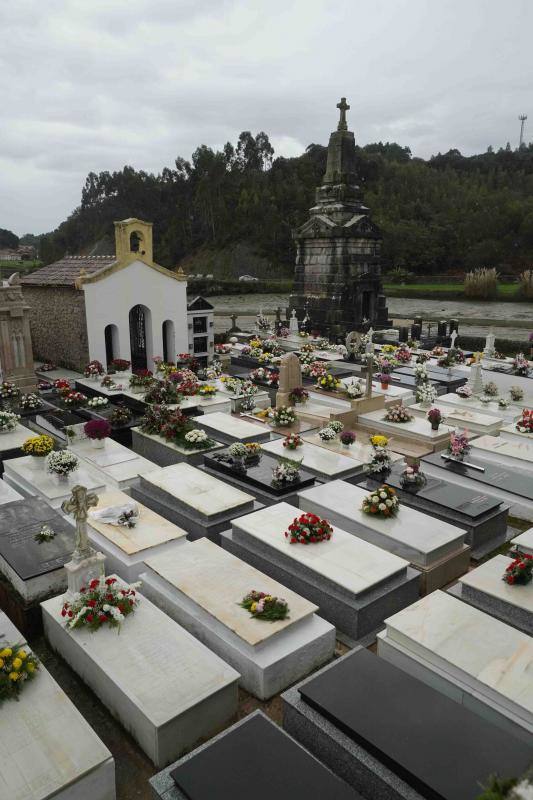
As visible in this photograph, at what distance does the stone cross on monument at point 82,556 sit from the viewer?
23.1 feet

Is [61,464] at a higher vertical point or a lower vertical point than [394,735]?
higher

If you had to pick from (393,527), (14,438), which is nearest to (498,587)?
(393,527)

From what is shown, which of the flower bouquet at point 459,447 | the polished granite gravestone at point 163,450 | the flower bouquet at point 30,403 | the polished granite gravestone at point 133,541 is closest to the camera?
the polished granite gravestone at point 133,541

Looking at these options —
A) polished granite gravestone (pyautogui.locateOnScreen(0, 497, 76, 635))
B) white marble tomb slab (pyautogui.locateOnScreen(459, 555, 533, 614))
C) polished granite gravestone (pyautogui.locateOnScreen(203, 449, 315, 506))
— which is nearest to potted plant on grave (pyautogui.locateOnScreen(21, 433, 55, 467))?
polished granite gravestone (pyautogui.locateOnScreen(0, 497, 76, 635))

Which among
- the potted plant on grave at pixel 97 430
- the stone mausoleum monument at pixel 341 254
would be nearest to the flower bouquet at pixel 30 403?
the potted plant on grave at pixel 97 430

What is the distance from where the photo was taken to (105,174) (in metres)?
90.1

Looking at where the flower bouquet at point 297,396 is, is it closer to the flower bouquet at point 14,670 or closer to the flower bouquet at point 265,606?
the flower bouquet at point 265,606

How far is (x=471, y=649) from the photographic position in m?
6.44

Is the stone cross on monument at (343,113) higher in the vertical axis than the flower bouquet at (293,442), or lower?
higher

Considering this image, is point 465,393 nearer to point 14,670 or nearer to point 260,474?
point 260,474

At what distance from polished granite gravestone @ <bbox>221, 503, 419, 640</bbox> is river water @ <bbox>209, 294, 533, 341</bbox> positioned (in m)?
25.8

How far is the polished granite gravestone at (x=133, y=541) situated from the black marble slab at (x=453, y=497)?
4.37 metres

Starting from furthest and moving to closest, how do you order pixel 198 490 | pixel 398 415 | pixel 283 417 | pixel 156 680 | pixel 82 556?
pixel 283 417, pixel 398 415, pixel 198 490, pixel 82 556, pixel 156 680

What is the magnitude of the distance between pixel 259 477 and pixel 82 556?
4.55 m
